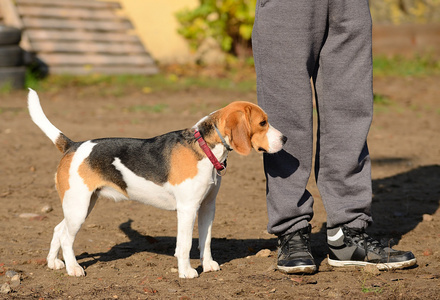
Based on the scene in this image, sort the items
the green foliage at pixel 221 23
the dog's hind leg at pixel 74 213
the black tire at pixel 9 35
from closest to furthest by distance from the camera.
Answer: the dog's hind leg at pixel 74 213, the black tire at pixel 9 35, the green foliage at pixel 221 23

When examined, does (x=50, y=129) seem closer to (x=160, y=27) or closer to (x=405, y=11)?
(x=160, y=27)

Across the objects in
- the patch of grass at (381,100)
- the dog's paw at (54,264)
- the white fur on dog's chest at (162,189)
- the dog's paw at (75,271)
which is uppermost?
the white fur on dog's chest at (162,189)

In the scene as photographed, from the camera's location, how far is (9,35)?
10.6m

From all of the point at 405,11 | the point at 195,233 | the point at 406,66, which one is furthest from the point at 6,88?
the point at 405,11

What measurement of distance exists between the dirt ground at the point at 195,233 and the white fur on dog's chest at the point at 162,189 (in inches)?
18.5

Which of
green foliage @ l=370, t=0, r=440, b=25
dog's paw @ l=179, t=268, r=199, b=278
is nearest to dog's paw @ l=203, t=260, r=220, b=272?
dog's paw @ l=179, t=268, r=199, b=278

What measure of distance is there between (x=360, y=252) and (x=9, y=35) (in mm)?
8622

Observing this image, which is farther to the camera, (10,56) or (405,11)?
(405,11)

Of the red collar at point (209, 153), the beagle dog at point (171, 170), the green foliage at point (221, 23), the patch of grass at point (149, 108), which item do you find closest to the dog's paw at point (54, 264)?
the beagle dog at point (171, 170)

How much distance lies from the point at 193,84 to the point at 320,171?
27.4 feet

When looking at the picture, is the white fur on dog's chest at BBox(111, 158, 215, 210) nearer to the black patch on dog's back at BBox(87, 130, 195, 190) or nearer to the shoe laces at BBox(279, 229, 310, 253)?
the black patch on dog's back at BBox(87, 130, 195, 190)

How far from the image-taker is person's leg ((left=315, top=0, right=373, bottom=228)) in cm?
365

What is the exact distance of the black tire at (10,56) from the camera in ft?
34.4

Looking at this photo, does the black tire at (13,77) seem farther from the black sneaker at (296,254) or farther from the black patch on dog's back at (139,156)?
the black sneaker at (296,254)
